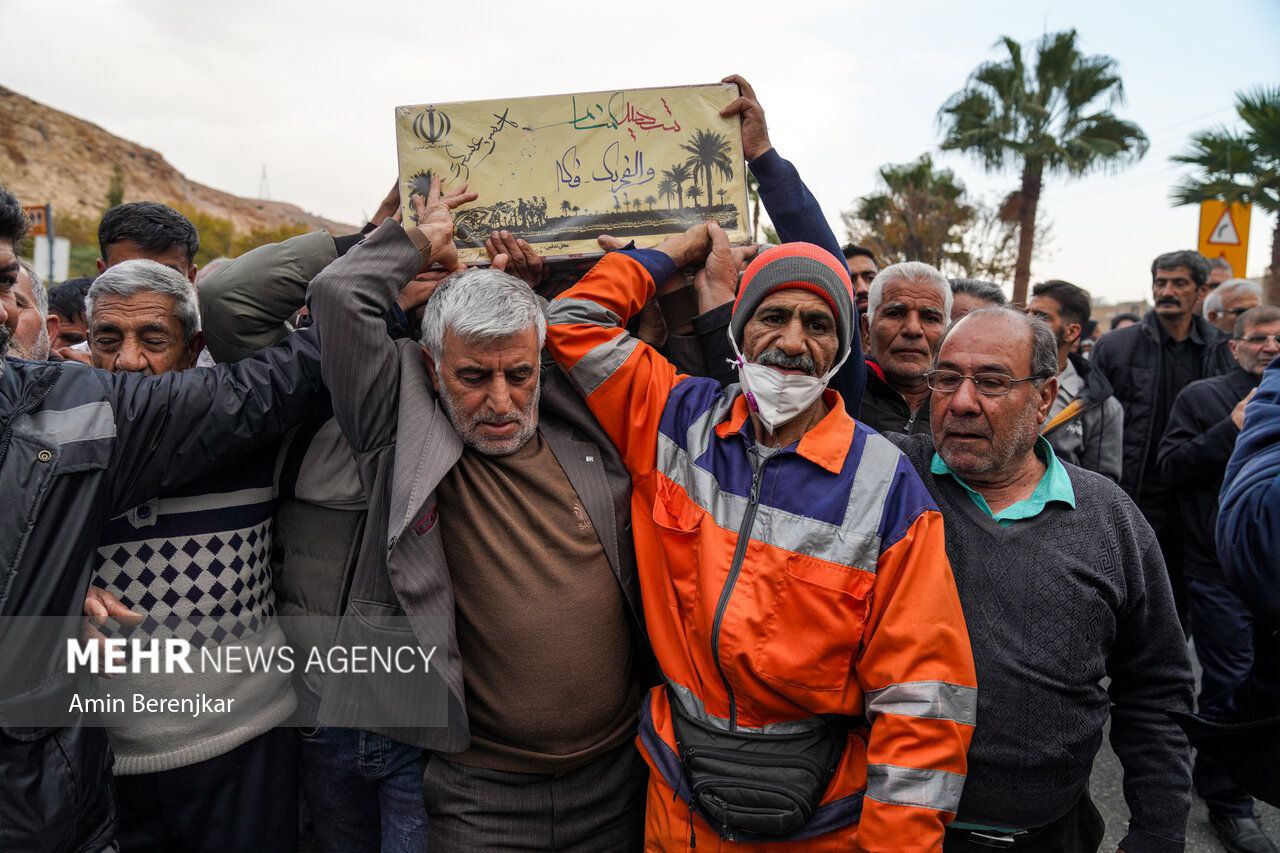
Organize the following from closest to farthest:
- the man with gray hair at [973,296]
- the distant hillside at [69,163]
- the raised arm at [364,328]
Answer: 1. the raised arm at [364,328]
2. the man with gray hair at [973,296]
3. the distant hillside at [69,163]

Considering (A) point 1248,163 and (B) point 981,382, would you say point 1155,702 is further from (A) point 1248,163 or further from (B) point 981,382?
(A) point 1248,163

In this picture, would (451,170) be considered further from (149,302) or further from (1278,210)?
(1278,210)

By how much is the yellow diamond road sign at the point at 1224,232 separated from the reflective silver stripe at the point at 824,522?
8.11 m

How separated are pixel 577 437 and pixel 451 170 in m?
0.99

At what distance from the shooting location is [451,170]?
252 cm

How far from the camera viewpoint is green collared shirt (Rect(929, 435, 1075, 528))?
2.01 meters

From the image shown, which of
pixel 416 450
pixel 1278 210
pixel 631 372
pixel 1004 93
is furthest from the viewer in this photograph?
pixel 1004 93

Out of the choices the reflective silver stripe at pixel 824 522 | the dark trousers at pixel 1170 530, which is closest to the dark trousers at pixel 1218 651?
the dark trousers at pixel 1170 530

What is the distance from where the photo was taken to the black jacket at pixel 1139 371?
183 inches

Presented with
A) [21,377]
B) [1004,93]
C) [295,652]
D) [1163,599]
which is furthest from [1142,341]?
[1004,93]

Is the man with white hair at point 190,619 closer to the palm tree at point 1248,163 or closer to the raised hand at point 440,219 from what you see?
the raised hand at point 440,219

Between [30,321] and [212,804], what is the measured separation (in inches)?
67.2

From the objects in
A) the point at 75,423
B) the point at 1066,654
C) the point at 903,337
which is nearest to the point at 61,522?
the point at 75,423

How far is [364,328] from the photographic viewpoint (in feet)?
6.75
